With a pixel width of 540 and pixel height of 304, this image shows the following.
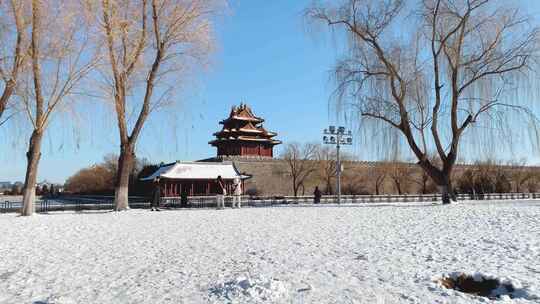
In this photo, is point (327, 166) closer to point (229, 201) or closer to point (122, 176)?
point (229, 201)

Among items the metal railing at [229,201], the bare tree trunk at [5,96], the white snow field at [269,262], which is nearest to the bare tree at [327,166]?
the metal railing at [229,201]

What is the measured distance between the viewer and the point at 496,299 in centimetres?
482

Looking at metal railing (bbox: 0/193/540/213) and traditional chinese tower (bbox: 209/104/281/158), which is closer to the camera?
metal railing (bbox: 0/193/540/213)

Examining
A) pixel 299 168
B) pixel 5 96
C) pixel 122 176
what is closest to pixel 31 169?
pixel 5 96

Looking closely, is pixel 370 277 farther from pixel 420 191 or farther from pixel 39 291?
pixel 420 191

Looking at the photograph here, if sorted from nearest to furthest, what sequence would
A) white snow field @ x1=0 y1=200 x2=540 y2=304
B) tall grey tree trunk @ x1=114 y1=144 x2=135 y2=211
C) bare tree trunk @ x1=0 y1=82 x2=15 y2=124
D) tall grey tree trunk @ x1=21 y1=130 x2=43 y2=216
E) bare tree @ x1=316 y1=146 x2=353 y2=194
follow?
white snow field @ x1=0 y1=200 x2=540 y2=304
bare tree trunk @ x1=0 y1=82 x2=15 y2=124
tall grey tree trunk @ x1=21 y1=130 x2=43 y2=216
tall grey tree trunk @ x1=114 y1=144 x2=135 y2=211
bare tree @ x1=316 y1=146 x2=353 y2=194

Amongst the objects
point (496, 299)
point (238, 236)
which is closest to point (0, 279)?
point (238, 236)

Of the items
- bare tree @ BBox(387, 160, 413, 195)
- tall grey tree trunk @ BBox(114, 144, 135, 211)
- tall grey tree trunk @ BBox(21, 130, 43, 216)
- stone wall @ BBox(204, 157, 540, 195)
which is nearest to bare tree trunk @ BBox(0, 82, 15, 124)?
tall grey tree trunk @ BBox(21, 130, 43, 216)

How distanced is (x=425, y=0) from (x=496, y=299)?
15394 millimetres

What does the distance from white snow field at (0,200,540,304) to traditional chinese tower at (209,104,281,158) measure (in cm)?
3708

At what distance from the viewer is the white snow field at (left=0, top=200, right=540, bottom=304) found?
5.13 metres

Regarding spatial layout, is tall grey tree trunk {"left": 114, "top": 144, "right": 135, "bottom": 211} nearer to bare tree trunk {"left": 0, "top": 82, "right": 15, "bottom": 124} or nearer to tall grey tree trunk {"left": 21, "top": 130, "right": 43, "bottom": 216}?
tall grey tree trunk {"left": 21, "top": 130, "right": 43, "bottom": 216}

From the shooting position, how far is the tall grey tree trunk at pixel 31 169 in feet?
48.6

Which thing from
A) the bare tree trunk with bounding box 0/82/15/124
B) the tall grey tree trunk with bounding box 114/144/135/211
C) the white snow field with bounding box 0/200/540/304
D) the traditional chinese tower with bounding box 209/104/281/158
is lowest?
the white snow field with bounding box 0/200/540/304
